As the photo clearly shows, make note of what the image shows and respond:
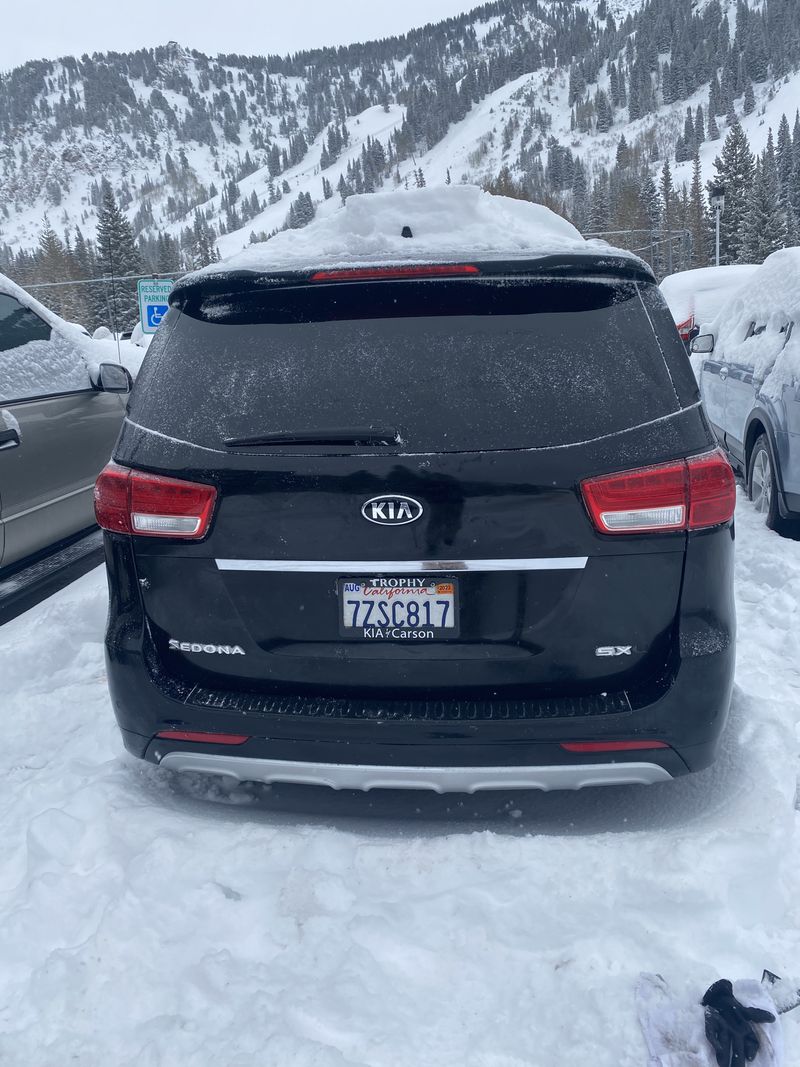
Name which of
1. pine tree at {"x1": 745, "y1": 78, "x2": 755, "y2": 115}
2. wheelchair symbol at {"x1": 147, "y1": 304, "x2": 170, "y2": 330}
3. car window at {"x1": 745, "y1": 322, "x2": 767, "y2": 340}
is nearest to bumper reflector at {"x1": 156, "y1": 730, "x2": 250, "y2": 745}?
car window at {"x1": 745, "y1": 322, "x2": 767, "y2": 340}

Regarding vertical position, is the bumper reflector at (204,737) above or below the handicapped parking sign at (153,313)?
above

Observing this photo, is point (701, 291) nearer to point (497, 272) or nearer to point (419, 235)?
point (419, 235)

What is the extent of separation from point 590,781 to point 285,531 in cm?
116

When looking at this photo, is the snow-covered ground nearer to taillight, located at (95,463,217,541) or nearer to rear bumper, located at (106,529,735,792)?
rear bumper, located at (106,529,735,792)

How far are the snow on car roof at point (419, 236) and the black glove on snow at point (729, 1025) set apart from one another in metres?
2.02

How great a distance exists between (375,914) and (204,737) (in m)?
0.73

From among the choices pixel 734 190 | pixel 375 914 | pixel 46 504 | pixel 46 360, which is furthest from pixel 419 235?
pixel 734 190

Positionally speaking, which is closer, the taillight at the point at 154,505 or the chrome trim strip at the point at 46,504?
the taillight at the point at 154,505

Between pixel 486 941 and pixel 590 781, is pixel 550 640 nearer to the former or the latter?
pixel 590 781

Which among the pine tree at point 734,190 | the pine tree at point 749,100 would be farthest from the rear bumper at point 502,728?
the pine tree at point 749,100

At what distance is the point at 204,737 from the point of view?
2.57m

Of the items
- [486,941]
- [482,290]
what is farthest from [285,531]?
[486,941]

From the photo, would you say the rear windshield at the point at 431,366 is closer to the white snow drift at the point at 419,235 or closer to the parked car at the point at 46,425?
the white snow drift at the point at 419,235

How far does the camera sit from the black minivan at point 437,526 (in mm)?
2291
